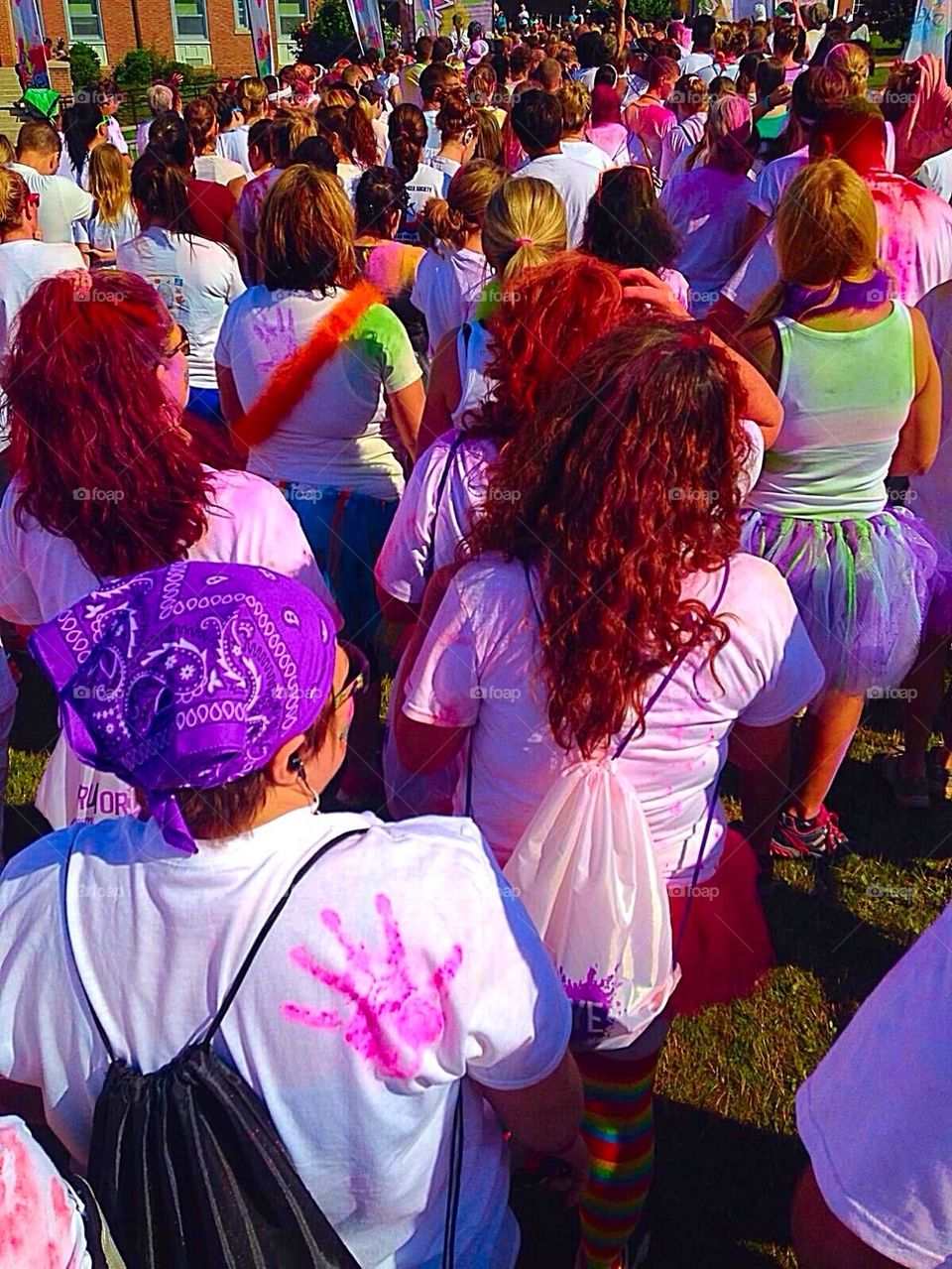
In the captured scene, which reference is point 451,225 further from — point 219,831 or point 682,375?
point 219,831

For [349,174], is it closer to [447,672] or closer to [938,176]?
[938,176]

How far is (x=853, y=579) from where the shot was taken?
115 inches

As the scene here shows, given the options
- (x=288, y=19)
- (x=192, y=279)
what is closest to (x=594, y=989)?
(x=192, y=279)

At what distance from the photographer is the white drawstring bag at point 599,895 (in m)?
1.80

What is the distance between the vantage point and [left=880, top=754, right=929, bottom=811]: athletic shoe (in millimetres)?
3592

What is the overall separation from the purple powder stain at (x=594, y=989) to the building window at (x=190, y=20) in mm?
36891

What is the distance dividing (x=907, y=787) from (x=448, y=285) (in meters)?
2.48

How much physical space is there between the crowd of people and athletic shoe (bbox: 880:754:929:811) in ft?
0.04

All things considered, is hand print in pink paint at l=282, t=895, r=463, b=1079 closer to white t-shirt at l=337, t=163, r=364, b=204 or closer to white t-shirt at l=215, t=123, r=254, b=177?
white t-shirt at l=337, t=163, r=364, b=204

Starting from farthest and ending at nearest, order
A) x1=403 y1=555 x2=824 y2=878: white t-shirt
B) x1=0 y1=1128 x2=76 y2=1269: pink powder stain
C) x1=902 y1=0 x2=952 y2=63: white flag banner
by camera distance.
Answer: x1=902 y1=0 x2=952 y2=63: white flag banner → x1=403 y1=555 x2=824 y2=878: white t-shirt → x1=0 y1=1128 x2=76 y2=1269: pink powder stain

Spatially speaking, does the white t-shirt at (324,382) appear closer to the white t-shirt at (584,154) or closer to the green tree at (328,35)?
the white t-shirt at (584,154)

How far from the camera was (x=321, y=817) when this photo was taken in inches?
50.4

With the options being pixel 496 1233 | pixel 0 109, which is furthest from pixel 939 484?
pixel 0 109

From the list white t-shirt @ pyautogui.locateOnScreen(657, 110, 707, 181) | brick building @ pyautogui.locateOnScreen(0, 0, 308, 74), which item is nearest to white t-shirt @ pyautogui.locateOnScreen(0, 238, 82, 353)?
white t-shirt @ pyautogui.locateOnScreen(657, 110, 707, 181)
